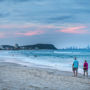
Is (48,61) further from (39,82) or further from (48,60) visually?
(39,82)

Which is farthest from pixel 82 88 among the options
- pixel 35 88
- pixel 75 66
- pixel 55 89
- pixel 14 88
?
pixel 75 66

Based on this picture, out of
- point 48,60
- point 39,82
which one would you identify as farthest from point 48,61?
point 39,82

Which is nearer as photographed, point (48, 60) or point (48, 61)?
point (48, 61)

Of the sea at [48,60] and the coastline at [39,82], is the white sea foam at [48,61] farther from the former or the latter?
the coastline at [39,82]

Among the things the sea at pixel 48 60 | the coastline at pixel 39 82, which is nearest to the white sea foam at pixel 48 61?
the sea at pixel 48 60

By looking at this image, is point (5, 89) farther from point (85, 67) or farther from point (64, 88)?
point (85, 67)

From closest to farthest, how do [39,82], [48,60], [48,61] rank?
[39,82]
[48,61]
[48,60]

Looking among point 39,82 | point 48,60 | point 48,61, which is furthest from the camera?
point 48,60

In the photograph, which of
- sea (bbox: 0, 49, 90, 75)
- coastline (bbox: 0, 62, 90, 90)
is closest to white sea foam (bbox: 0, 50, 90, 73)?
sea (bbox: 0, 49, 90, 75)

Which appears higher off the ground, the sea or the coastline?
the coastline

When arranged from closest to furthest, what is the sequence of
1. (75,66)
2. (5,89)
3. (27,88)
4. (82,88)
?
(5,89) → (27,88) → (82,88) → (75,66)

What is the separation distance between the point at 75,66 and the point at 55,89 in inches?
259

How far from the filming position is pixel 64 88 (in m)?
9.26

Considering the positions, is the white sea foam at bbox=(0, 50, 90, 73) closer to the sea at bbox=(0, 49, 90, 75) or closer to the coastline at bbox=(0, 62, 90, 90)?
the sea at bbox=(0, 49, 90, 75)
